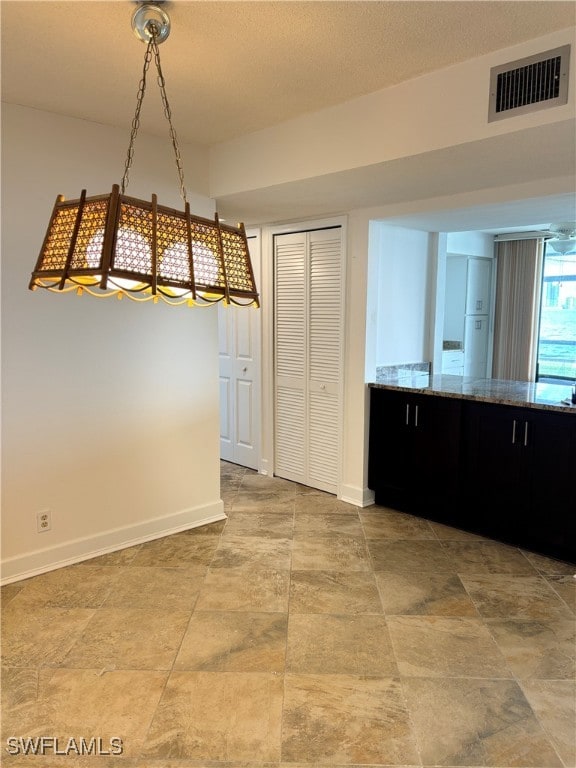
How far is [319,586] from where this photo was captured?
2.97 meters

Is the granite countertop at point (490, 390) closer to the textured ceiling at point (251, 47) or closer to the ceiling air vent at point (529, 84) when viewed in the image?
the ceiling air vent at point (529, 84)

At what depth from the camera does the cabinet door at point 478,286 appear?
6.26m

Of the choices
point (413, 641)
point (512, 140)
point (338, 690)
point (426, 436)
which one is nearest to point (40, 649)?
point (338, 690)

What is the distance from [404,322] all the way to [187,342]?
5.84 feet

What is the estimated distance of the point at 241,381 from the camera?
5.11 metres

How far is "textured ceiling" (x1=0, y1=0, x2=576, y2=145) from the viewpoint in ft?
6.32

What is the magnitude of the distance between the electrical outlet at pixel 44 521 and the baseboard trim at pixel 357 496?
2.16 metres

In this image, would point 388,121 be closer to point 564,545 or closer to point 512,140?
point 512,140

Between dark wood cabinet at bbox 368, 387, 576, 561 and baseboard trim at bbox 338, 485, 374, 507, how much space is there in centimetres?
7

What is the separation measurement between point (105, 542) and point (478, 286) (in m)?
5.02

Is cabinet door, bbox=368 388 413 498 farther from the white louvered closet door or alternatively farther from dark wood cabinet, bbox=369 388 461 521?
the white louvered closet door

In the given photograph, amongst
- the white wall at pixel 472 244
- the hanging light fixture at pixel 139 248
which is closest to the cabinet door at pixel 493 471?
the hanging light fixture at pixel 139 248

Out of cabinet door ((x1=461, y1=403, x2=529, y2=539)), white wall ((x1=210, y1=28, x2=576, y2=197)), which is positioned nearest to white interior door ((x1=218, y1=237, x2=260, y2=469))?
white wall ((x1=210, y1=28, x2=576, y2=197))

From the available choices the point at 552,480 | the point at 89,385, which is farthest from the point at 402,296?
the point at 89,385
